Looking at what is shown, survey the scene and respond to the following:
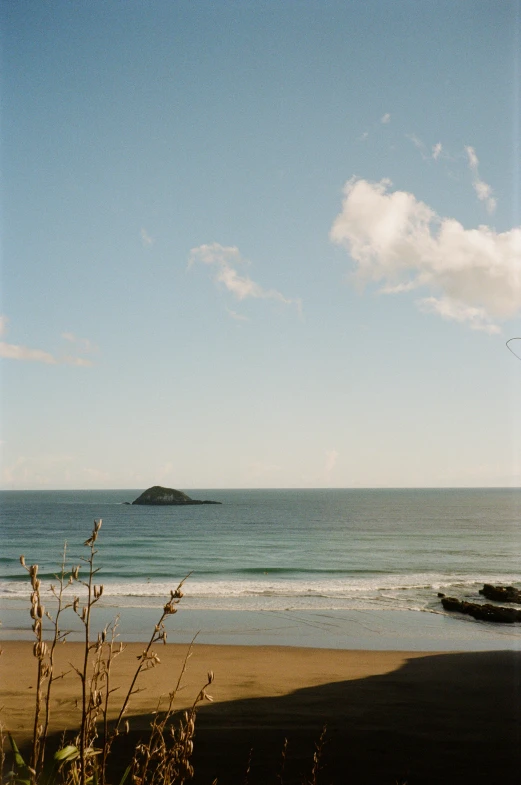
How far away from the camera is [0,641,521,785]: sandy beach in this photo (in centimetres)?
615

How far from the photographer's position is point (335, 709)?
845cm

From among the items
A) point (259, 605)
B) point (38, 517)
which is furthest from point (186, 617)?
point (38, 517)

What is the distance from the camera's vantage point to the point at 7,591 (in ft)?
69.4

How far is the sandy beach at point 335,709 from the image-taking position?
20.2 feet

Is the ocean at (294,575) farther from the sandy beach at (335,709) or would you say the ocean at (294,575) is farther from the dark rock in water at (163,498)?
the dark rock in water at (163,498)

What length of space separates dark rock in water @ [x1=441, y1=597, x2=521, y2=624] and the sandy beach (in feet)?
14.5

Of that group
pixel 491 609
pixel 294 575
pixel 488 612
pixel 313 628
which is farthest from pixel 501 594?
pixel 294 575

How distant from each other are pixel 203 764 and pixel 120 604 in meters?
13.4

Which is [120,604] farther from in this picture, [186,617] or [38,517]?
[38,517]

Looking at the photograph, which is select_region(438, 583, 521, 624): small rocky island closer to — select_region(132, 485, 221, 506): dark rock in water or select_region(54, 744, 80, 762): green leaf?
select_region(54, 744, 80, 762): green leaf

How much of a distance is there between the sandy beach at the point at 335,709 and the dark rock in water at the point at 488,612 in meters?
4.43

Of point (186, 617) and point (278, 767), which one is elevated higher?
point (278, 767)

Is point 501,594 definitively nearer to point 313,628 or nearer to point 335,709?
point 313,628

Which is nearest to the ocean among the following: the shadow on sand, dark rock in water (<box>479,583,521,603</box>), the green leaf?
dark rock in water (<box>479,583,521,603</box>)
